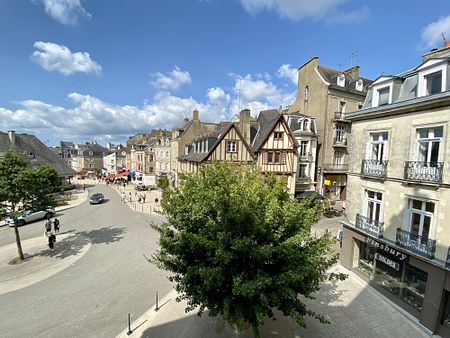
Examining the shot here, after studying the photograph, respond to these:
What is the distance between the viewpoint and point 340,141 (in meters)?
26.5

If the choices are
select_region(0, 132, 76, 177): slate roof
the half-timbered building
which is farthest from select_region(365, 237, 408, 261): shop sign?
select_region(0, 132, 76, 177): slate roof

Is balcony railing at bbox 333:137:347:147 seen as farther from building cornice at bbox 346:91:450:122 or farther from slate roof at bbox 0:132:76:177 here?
slate roof at bbox 0:132:76:177

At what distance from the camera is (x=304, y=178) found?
25.2m

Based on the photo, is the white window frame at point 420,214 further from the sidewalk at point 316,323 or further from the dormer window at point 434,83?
the dormer window at point 434,83

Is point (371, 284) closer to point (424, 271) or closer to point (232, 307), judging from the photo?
point (424, 271)

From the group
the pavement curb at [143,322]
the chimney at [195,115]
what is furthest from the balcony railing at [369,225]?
the chimney at [195,115]

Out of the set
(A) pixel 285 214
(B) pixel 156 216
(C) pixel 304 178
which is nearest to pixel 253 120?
(C) pixel 304 178

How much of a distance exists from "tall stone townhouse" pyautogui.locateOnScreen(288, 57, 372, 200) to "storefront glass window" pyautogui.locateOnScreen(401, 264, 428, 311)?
16.7 meters

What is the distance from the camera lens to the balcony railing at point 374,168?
10078mm

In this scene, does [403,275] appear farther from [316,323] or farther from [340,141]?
[340,141]

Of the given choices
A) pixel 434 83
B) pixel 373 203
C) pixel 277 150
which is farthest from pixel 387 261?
pixel 277 150

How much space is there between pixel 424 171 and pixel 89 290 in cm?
1476

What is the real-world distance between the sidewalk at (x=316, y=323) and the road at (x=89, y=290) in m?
0.90

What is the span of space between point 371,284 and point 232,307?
9.04 metres
